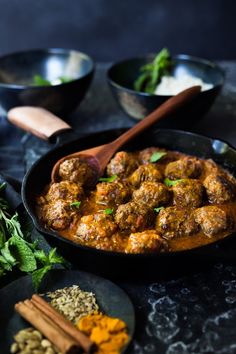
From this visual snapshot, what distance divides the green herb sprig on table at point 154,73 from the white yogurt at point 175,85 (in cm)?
5

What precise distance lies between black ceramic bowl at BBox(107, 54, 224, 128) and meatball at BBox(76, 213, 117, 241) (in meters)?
1.51

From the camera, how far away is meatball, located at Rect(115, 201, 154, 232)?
297 cm

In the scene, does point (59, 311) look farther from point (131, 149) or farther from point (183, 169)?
point (131, 149)

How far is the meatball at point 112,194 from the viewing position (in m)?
3.21

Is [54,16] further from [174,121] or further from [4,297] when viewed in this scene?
[4,297]

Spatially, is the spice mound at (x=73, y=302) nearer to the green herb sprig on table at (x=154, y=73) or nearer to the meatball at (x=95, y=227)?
the meatball at (x=95, y=227)

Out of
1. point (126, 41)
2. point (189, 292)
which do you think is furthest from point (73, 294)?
point (126, 41)

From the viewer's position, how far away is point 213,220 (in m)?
2.93

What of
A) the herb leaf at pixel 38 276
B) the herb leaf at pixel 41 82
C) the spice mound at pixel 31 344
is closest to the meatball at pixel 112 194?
the herb leaf at pixel 38 276

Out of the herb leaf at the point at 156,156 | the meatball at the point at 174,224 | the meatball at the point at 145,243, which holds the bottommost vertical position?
the herb leaf at the point at 156,156

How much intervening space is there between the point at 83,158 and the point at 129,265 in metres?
1.06

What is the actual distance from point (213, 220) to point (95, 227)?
636mm

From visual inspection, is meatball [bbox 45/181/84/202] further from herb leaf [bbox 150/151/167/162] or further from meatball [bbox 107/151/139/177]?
herb leaf [bbox 150/151/167/162]

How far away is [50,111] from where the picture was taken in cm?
453
